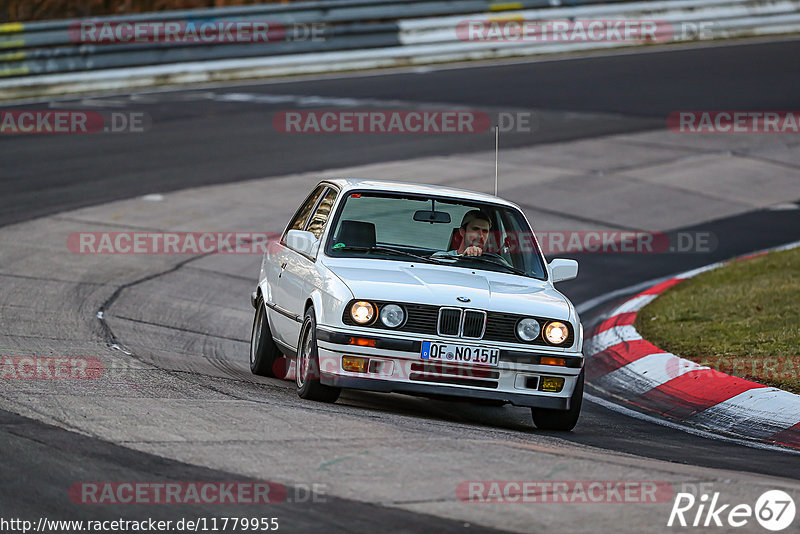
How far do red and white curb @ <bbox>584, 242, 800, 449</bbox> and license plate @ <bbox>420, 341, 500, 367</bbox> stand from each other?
1.79m

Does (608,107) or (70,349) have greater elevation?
(608,107)

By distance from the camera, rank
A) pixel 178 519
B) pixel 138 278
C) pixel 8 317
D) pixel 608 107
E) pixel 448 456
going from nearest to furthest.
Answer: pixel 178 519, pixel 448 456, pixel 8 317, pixel 138 278, pixel 608 107

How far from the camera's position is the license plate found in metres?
7.25

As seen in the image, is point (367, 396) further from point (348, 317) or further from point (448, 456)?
point (448, 456)

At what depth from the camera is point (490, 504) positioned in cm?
509

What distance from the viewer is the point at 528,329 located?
24.3 feet

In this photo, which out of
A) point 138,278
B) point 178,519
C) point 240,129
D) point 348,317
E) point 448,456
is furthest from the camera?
point 240,129

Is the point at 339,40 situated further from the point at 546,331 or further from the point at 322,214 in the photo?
the point at 546,331

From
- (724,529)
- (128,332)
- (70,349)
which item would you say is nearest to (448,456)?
(724,529)

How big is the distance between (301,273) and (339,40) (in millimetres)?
19063

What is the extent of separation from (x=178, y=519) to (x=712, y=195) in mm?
14000

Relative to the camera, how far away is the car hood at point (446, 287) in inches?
289

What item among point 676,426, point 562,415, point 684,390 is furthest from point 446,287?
point 684,390

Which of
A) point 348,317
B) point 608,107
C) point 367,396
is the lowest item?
point 367,396
